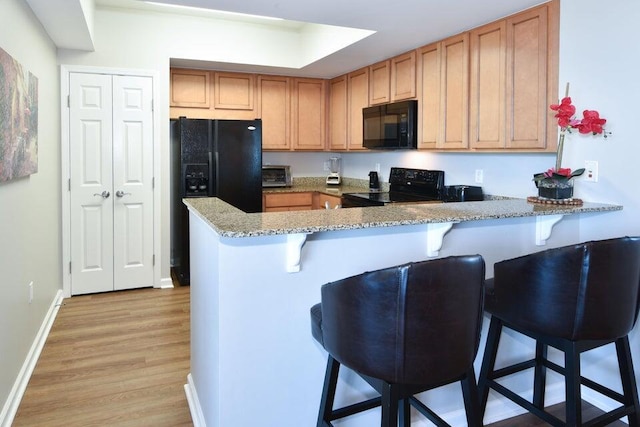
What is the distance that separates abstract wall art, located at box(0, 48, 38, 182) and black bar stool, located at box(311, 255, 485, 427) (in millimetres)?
1748

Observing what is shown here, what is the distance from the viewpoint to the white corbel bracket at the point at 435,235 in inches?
78.4

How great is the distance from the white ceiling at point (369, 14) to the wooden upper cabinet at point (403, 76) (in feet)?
0.60

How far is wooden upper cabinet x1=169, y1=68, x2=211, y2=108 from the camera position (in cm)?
475

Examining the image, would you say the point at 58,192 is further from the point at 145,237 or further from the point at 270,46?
the point at 270,46

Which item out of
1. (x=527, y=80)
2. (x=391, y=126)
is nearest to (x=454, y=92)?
(x=527, y=80)

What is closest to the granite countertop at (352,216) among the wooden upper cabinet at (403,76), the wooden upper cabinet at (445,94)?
the wooden upper cabinet at (445,94)

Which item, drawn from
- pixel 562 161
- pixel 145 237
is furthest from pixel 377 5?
pixel 145 237

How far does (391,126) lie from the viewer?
408 centimetres

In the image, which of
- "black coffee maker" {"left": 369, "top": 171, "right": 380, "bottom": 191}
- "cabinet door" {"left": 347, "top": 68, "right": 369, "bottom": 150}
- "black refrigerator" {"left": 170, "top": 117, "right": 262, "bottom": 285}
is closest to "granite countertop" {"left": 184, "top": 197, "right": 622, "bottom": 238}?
"black refrigerator" {"left": 170, "top": 117, "right": 262, "bottom": 285}

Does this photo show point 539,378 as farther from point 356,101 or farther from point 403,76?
point 356,101

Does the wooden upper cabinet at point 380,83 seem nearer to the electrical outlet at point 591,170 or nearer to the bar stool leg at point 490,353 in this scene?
the electrical outlet at point 591,170

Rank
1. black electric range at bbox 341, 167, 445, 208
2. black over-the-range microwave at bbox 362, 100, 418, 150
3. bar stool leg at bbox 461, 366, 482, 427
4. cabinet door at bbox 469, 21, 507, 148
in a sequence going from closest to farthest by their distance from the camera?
bar stool leg at bbox 461, 366, 482, 427
cabinet door at bbox 469, 21, 507, 148
black over-the-range microwave at bbox 362, 100, 418, 150
black electric range at bbox 341, 167, 445, 208

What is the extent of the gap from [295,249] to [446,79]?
228cm

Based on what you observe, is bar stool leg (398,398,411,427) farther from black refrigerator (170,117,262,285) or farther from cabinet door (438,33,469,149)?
black refrigerator (170,117,262,285)
